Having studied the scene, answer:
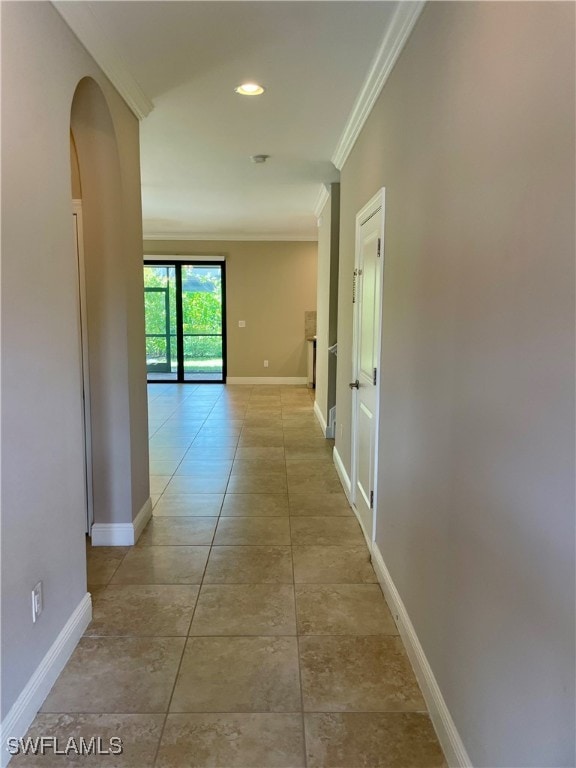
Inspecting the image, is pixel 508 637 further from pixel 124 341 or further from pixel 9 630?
pixel 124 341

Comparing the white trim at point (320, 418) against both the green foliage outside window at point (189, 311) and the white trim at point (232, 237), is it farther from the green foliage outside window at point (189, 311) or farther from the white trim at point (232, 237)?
the white trim at point (232, 237)

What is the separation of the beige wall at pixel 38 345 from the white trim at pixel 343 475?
2088 mm

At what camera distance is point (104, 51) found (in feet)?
7.56

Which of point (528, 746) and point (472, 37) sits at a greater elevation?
point (472, 37)

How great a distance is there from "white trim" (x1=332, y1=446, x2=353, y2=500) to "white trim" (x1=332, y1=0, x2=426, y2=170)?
2.49m

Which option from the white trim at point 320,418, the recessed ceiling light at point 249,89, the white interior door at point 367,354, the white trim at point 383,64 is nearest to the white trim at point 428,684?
the white interior door at point 367,354

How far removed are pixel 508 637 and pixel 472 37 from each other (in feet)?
5.36

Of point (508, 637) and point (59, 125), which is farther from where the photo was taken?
point (59, 125)

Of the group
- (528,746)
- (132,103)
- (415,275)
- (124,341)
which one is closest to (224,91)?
(132,103)

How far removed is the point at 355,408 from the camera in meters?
3.63

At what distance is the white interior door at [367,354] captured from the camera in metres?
2.84

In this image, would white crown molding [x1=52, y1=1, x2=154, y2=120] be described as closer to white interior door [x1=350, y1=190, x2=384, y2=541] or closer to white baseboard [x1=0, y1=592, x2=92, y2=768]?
white interior door [x1=350, y1=190, x2=384, y2=541]

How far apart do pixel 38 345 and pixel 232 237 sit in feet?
25.2

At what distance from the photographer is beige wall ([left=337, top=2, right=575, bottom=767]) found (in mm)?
1004
